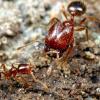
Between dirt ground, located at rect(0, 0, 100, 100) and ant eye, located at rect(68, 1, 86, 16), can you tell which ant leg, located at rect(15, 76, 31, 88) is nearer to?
dirt ground, located at rect(0, 0, 100, 100)

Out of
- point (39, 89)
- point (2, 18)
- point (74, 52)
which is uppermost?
point (2, 18)

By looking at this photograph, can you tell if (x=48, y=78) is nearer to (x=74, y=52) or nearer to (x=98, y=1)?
(x=74, y=52)

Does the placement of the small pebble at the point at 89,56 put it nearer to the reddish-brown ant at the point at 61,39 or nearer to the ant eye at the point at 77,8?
the reddish-brown ant at the point at 61,39

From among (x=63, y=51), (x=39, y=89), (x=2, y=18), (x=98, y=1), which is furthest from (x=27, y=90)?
(x=98, y=1)

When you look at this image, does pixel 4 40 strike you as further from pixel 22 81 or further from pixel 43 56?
pixel 22 81

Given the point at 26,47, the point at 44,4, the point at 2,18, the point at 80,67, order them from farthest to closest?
the point at 44,4 < the point at 2,18 < the point at 26,47 < the point at 80,67

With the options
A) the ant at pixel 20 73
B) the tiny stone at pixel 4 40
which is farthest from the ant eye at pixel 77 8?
the ant at pixel 20 73
